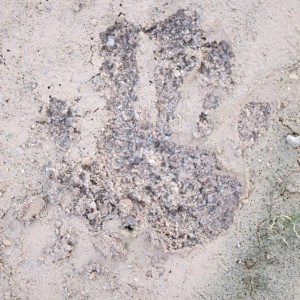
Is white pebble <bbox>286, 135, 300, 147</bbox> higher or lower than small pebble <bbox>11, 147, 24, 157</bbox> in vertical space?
lower

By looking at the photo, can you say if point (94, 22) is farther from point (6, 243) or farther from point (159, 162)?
point (6, 243)

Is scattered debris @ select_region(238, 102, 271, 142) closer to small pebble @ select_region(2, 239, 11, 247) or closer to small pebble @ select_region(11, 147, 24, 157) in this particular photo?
small pebble @ select_region(11, 147, 24, 157)

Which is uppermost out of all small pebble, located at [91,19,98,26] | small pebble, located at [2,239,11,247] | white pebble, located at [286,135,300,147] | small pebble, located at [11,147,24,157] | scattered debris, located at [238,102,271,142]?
small pebble, located at [91,19,98,26]

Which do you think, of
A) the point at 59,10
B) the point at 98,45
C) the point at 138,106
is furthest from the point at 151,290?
the point at 59,10

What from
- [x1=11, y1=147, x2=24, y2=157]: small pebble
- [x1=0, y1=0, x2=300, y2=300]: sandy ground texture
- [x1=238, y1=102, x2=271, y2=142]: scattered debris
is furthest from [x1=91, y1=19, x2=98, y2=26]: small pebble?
[x1=238, y1=102, x2=271, y2=142]: scattered debris

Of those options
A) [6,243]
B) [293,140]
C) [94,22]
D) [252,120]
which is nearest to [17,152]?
[6,243]

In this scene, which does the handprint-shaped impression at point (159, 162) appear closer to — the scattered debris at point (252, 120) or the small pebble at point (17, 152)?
the scattered debris at point (252, 120)

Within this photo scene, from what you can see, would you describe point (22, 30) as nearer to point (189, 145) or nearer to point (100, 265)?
point (189, 145)
